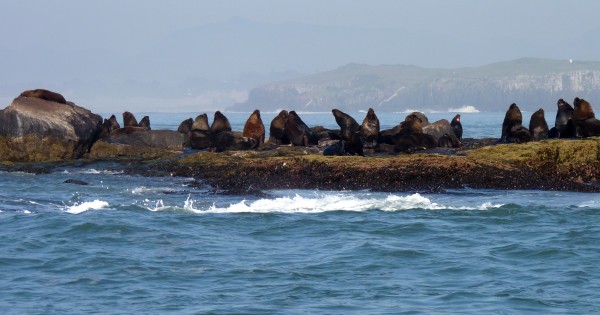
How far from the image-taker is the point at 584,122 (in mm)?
31688

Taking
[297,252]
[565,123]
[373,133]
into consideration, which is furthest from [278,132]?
A: [297,252]

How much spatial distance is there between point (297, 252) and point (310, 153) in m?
13.7

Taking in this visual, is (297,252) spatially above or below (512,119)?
below

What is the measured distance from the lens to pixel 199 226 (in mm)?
21328

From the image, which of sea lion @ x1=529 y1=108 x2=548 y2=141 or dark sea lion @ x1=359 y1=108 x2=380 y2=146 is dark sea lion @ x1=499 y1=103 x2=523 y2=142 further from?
dark sea lion @ x1=359 y1=108 x2=380 y2=146

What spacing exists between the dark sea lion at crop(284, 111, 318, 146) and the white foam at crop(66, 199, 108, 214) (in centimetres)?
1057

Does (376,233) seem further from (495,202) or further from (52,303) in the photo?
(52,303)

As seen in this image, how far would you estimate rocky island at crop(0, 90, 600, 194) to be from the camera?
27.1 m

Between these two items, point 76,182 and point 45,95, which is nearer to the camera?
point 76,182

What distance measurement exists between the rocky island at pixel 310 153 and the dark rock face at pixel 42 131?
0.03 metres

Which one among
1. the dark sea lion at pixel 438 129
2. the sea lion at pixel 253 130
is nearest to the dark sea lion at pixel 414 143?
the dark sea lion at pixel 438 129

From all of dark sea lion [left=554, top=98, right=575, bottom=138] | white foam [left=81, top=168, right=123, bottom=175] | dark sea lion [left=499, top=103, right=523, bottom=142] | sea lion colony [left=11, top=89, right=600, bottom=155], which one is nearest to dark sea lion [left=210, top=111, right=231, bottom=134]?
sea lion colony [left=11, top=89, right=600, bottom=155]

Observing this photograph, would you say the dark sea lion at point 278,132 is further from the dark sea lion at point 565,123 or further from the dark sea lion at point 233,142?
the dark sea lion at point 565,123

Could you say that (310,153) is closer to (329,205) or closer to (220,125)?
(220,125)
